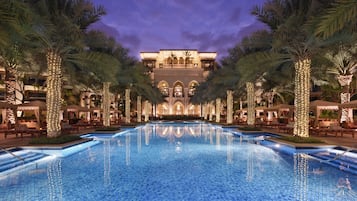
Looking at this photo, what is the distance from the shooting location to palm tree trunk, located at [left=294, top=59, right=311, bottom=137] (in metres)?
12.6

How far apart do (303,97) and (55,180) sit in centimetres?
999

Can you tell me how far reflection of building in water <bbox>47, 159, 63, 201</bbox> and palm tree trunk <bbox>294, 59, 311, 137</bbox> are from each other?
30.7 ft

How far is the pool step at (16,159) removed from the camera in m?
8.12

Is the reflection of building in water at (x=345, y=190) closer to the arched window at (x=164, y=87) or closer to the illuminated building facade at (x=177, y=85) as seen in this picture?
the illuminated building facade at (x=177, y=85)

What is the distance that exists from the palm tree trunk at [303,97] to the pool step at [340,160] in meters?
2.27

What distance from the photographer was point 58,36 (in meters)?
11.6

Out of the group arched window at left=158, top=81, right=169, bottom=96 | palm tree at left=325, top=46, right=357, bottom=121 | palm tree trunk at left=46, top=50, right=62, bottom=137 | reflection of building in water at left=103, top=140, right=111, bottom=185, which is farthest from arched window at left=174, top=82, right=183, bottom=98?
reflection of building in water at left=103, top=140, right=111, bottom=185

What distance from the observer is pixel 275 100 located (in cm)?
4412

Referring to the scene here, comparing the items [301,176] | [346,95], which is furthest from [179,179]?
[346,95]

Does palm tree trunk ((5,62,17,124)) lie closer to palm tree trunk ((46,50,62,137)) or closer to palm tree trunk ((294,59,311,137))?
palm tree trunk ((46,50,62,137))

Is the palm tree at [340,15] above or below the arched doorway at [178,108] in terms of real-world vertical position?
above

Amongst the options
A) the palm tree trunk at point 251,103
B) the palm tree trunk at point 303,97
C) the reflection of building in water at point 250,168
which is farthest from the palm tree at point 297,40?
the palm tree trunk at point 251,103

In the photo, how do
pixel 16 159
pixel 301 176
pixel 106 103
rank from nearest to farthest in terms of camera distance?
pixel 301 176, pixel 16 159, pixel 106 103

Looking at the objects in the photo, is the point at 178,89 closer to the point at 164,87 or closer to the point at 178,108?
the point at 164,87
